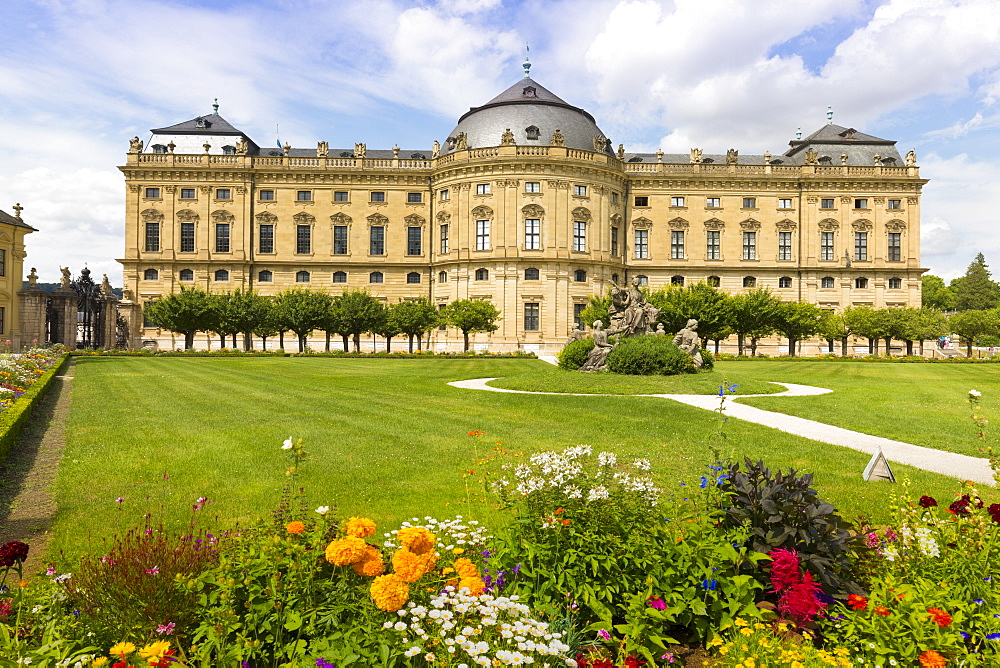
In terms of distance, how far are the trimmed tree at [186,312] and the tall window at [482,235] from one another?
24.4 meters

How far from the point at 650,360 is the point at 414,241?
42029 millimetres

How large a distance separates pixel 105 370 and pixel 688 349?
27491 mm

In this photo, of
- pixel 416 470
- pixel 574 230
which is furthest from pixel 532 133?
pixel 416 470

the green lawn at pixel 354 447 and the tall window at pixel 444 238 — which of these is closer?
the green lawn at pixel 354 447

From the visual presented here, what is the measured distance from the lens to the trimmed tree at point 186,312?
47750mm

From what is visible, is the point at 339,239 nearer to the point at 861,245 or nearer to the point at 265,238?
the point at 265,238

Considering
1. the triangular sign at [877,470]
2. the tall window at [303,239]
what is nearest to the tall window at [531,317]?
the tall window at [303,239]

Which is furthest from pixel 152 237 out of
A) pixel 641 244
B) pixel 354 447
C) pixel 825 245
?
pixel 825 245

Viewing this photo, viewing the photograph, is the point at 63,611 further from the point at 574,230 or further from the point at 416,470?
the point at 574,230

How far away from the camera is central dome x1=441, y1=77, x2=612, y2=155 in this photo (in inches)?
2261

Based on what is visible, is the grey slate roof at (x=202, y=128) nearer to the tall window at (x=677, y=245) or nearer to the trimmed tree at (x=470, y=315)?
the trimmed tree at (x=470, y=315)

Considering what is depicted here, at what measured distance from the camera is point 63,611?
12.6 ft

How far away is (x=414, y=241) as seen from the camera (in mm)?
61938

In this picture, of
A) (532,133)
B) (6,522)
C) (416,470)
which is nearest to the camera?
(6,522)
